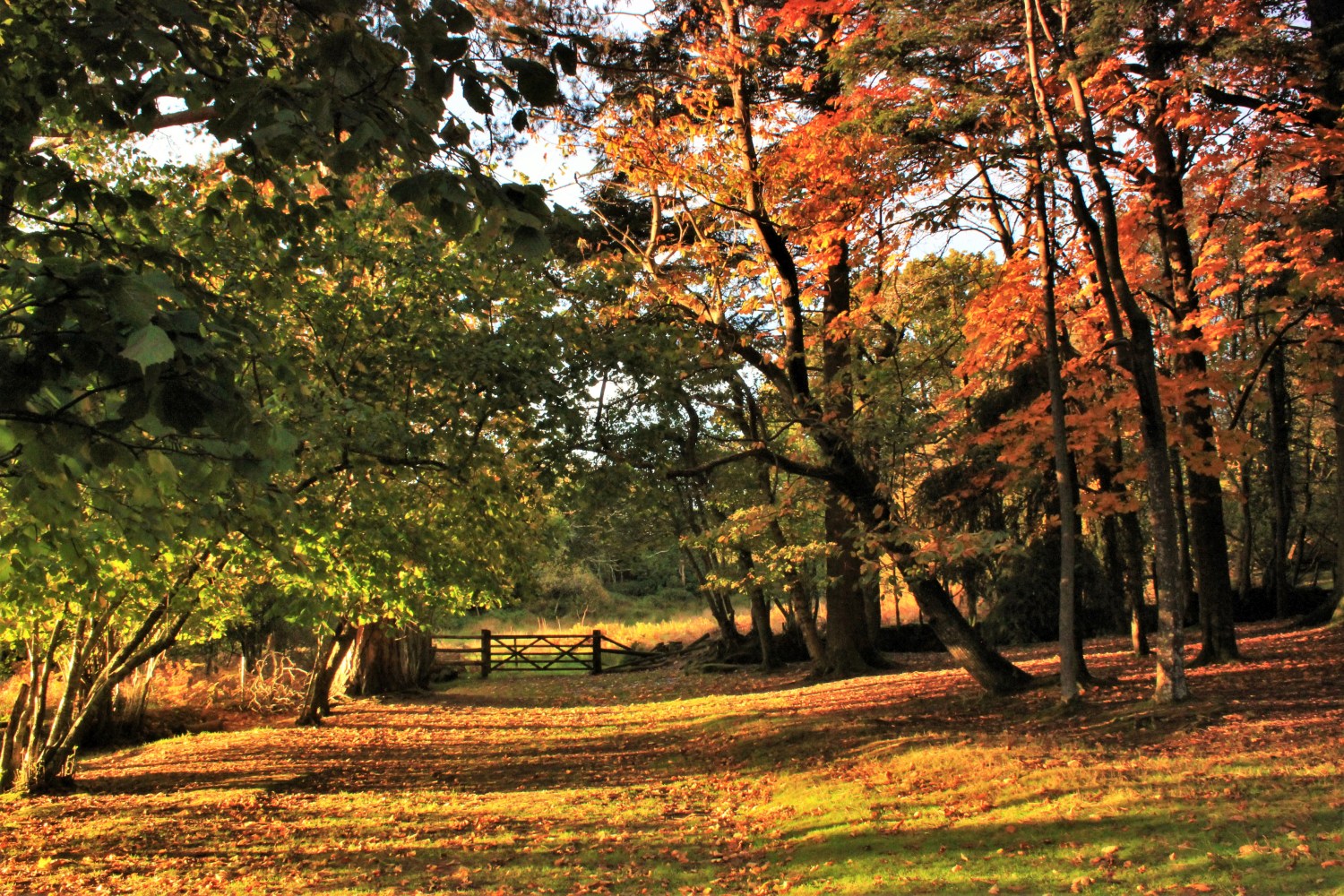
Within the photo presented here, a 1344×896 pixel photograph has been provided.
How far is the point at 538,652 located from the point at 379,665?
7355 mm

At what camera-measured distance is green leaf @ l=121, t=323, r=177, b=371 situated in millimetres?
1900

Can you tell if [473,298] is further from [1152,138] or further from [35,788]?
[1152,138]

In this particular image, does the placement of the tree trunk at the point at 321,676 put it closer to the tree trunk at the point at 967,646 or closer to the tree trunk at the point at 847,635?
the tree trunk at the point at 847,635

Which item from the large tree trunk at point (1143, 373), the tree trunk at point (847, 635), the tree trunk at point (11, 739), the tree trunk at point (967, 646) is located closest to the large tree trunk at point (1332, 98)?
the large tree trunk at point (1143, 373)

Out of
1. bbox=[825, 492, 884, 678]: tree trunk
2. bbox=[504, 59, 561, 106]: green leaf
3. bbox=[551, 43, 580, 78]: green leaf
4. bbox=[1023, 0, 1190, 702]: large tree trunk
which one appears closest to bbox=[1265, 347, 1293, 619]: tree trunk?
bbox=[825, 492, 884, 678]: tree trunk

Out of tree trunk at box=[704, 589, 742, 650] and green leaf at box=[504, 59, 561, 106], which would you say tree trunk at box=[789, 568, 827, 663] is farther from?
green leaf at box=[504, 59, 561, 106]

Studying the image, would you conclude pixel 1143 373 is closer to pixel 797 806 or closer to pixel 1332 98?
pixel 1332 98

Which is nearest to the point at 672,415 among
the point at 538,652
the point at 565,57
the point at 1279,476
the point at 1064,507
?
the point at 1064,507

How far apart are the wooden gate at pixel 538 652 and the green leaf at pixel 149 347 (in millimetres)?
26980

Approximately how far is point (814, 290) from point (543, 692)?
1333 centimetres

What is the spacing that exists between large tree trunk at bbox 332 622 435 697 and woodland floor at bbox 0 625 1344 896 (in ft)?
24.0

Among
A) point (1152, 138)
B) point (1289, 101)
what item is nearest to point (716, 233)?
point (1152, 138)

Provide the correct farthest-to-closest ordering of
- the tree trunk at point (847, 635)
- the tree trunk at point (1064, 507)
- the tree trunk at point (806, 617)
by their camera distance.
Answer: the tree trunk at point (806, 617) → the tree trunk at point (847, 635) → the tree trunk at point (1064, 507)

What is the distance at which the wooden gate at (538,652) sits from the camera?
1123 inches
